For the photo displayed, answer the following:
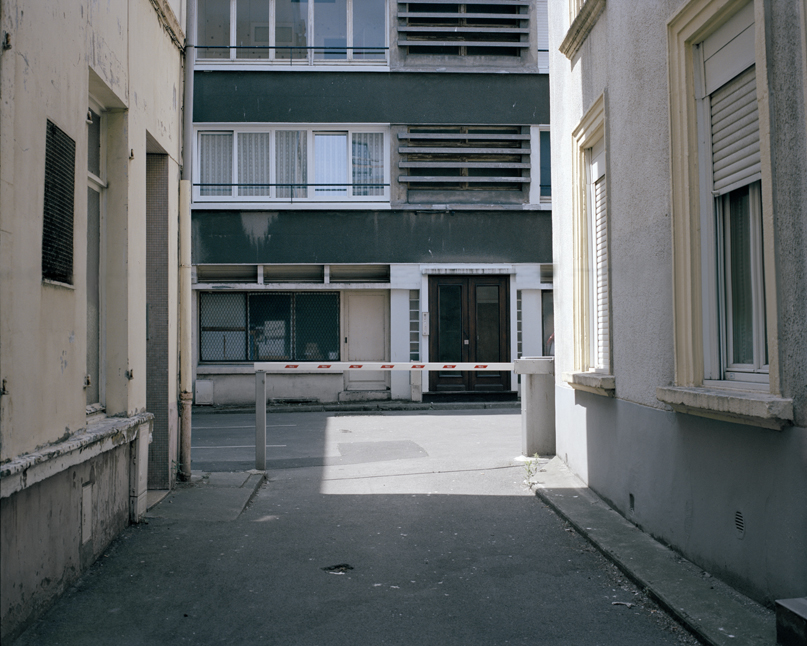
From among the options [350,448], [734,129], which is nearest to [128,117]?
[734,129]

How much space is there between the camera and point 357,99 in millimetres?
19469

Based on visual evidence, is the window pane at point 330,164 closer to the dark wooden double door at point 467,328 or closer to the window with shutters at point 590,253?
the dark wooden double door at point 467,328

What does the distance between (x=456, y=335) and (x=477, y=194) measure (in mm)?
3584

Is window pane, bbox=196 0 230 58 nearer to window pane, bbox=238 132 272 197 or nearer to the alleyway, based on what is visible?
window pane, bbox=238 132 272 197

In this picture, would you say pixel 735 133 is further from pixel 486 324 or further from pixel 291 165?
pixel 291 165

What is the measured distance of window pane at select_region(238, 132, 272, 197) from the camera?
19.5 meters

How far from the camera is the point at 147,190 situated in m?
8.02

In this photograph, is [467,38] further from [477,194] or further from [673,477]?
[673,477]

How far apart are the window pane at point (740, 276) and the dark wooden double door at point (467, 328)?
47.1 feet

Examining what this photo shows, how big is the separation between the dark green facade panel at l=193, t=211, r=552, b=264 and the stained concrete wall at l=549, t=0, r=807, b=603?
9.92 m

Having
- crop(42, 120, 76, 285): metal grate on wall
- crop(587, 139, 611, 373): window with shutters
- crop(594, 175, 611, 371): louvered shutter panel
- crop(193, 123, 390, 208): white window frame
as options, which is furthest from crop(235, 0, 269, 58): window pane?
crop(42, 120, 76, 285): metal grate on wall

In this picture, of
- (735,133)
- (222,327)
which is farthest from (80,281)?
(222,327)

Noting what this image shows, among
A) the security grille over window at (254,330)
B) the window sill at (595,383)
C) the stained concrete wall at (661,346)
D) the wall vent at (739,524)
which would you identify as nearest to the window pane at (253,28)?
the security grille over window at (254,330)

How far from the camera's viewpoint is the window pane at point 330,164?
766 inches
